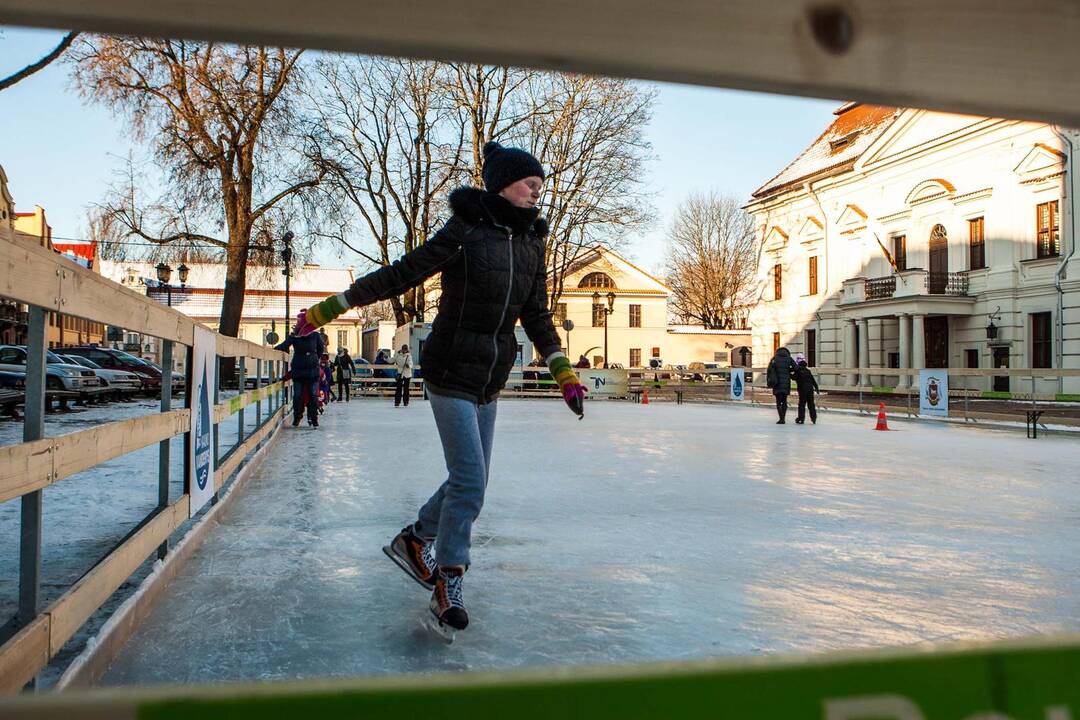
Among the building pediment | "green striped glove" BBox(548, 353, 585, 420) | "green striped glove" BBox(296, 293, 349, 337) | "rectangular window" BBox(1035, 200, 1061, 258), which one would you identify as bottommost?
"green striped glove" BBox(548, 353, 585, 420)

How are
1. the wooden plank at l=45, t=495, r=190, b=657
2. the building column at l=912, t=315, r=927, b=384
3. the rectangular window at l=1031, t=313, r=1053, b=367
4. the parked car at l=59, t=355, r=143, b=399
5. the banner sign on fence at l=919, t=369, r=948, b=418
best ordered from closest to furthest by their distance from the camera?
the wooden plank at l=45, t=495, r=190, b=657, the banner sign on fence at l=919, t=369, r=948, b=418, the parked car at l=59, t=355, r=143, b=399, the rectangular window at l=1031, t=313, r=1053, b=367, the building column at l=912, t=315, r=927, b=384

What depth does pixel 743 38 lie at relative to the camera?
1029 mm

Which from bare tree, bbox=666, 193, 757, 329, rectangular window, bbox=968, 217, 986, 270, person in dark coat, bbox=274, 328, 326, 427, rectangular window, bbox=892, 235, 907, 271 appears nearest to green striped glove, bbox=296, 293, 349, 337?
person in dark coat, bbox=274, 328, 326, 427

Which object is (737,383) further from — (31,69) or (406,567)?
(406,567)

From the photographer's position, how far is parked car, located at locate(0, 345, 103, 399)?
1708 cm

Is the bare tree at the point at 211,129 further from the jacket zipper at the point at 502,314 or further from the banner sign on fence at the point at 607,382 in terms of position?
the jacket zipper at the point at 502,314

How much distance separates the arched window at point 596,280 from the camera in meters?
64.3

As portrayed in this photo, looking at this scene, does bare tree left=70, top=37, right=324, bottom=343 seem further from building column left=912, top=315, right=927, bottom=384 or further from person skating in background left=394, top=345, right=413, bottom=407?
building column left=912, top=315, right=927, bottom=384

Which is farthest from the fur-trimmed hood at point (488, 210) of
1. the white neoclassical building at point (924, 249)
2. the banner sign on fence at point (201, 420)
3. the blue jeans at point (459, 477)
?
the white neoclassical building at point (924, 249)

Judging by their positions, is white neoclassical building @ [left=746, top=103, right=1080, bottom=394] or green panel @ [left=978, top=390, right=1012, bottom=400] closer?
green panel @ [left=978, top=390, right=1012, bottom=400]

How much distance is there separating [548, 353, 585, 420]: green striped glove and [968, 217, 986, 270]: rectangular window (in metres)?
29.5

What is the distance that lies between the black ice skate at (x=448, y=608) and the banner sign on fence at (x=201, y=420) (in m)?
1.82

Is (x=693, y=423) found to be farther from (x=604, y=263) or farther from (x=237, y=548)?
(x=604, y=263)

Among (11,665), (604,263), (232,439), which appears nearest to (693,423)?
(232,439)
